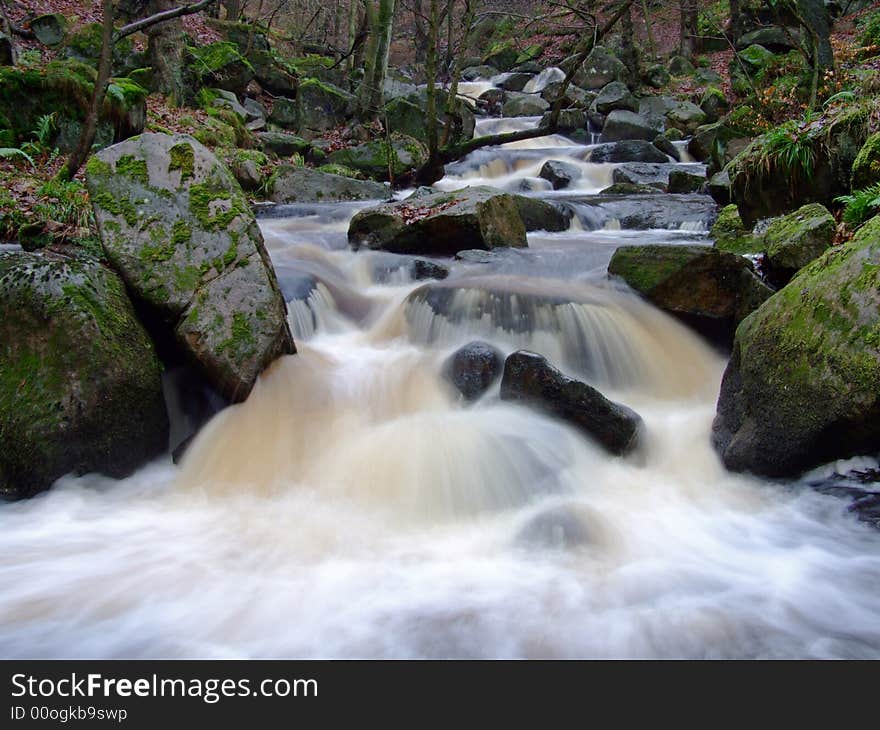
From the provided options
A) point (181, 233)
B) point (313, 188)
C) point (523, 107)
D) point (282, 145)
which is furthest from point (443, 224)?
point (523, 107)

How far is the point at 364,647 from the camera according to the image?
255 cm

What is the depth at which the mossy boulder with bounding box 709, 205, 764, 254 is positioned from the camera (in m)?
6.35

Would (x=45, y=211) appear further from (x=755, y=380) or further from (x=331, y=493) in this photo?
(x=755, y=380)

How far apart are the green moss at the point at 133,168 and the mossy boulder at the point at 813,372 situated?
14.6 feet

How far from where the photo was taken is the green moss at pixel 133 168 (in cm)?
455

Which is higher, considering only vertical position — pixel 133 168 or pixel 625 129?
pixel 625 129

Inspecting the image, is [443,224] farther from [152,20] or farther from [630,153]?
[630,153]

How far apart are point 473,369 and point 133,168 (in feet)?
9.78

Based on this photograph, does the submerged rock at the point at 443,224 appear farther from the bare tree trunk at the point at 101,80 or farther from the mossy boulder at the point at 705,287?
the bare tree trunk at the point at 101,80

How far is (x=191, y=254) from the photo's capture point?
177 inches

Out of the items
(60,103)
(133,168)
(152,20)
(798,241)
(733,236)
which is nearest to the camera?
(133,168)

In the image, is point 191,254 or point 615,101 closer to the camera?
point 191,254

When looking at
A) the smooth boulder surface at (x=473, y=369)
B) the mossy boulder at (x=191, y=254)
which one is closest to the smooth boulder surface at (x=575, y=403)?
the smooth boulder surface at (x=473, y=369)

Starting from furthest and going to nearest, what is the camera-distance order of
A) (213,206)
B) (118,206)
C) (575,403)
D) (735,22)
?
(735,22)
(213,206)
(118,206)
(575,403)
